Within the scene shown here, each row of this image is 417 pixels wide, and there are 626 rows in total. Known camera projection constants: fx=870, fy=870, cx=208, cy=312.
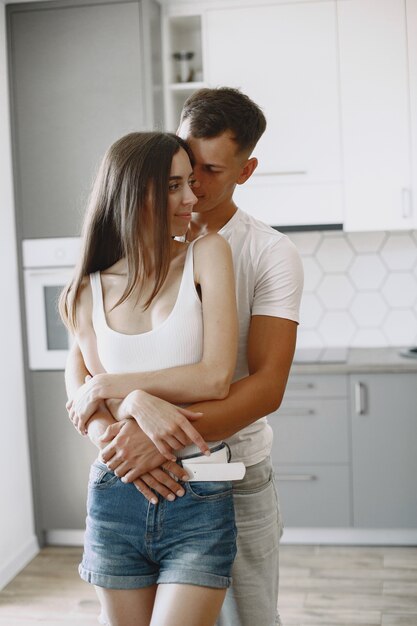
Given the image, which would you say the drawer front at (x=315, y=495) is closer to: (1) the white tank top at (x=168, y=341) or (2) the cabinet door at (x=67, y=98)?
(2) the cabinet door at (x=67, y=98)

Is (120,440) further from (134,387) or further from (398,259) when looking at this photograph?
(398,259)

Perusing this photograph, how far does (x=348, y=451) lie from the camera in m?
3.80

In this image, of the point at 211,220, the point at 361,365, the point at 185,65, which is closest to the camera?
the point at 211,220

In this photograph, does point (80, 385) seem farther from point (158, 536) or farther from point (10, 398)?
point (10, 398)

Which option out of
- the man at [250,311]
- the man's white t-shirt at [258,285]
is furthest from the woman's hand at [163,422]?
the man's white t-shirt at [258,285]

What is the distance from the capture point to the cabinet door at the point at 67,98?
3723 mm

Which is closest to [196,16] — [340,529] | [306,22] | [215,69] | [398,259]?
[215,69]

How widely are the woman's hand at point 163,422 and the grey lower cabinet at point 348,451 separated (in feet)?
7.43

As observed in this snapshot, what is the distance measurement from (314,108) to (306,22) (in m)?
0.37

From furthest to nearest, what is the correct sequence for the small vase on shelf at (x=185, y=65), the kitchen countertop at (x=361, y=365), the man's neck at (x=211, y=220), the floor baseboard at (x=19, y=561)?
the small vase on shelf at (x=185, y=65), the kitchen countertop at (x=361, y=365), the floor baseboard at (x=19, y=561), the man's neck at (x=211, y=220)

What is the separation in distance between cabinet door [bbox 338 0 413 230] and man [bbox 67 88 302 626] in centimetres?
203

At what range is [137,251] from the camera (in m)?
1.65

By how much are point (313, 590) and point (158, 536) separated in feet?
6.65

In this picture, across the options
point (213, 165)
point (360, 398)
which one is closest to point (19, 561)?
point (360, 398)
